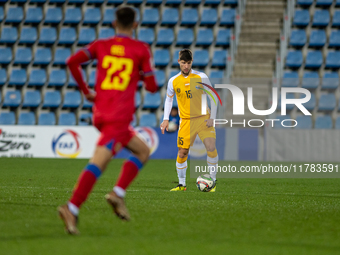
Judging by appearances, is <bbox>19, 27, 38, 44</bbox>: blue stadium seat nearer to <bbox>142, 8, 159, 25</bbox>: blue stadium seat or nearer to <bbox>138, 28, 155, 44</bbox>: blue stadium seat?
<bbox>138, 28, 155, 44</bbox>: blue stadium seat

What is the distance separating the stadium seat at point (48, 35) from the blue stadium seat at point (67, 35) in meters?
0.29

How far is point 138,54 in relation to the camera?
3.80 meters

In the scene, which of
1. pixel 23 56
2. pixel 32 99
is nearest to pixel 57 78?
pixel 32 99

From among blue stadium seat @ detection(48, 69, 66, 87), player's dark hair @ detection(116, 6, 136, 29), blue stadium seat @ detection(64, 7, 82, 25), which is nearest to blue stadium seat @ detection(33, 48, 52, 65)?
blue stadium seat @ detection(48, 69, 66, 87)

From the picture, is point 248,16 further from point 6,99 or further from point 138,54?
point 138,54

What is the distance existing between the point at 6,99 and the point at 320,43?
1253 centimetres

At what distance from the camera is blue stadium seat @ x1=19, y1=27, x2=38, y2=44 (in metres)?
19.6

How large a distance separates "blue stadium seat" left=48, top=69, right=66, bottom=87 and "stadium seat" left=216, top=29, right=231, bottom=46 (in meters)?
6.27

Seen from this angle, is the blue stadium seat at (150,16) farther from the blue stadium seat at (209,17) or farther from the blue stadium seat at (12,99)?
the blue stadium seat at (12,99)

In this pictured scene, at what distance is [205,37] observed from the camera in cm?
1933

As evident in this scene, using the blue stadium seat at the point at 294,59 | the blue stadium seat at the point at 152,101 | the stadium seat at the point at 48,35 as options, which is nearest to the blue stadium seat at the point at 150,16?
the blue stadium seat at the point at 152,101

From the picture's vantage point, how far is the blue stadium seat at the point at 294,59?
1850cm

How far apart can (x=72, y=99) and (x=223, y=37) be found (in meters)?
6.43

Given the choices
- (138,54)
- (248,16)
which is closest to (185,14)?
(248,16)
